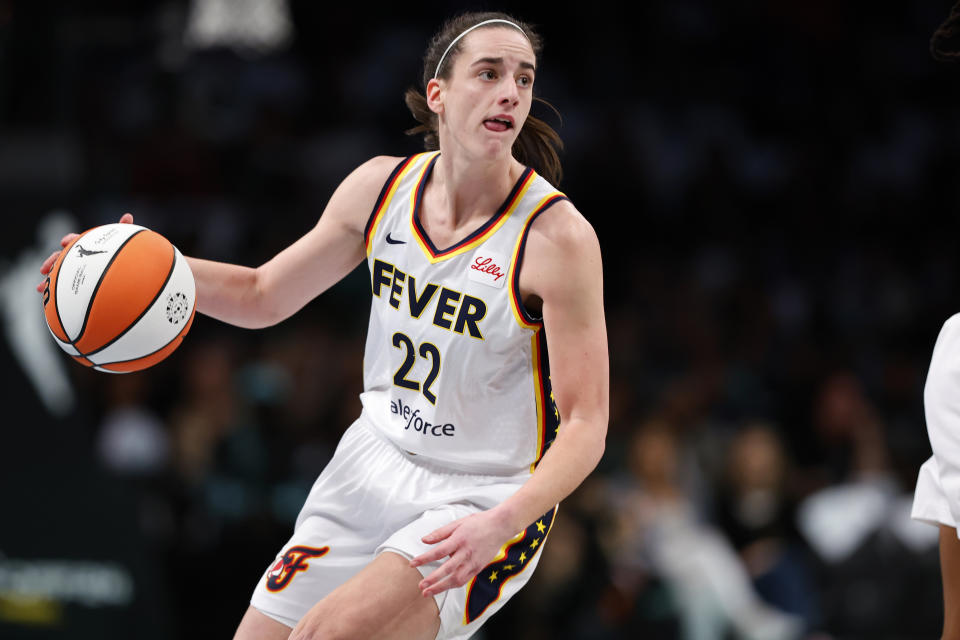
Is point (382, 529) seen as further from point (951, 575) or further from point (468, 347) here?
point (951, 575)

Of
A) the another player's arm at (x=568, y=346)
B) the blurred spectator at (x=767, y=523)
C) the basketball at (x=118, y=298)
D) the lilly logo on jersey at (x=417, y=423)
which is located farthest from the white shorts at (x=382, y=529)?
the blurred spectator at (x=767, y=523)

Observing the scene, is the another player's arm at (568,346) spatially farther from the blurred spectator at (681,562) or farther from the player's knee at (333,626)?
the blurred spectator at (681,562)

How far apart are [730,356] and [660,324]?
25.6 inches

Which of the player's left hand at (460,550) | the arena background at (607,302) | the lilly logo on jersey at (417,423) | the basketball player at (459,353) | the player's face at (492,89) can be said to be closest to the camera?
the player's left hand at (460,550)

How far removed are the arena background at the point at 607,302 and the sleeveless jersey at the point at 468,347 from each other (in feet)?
14.0

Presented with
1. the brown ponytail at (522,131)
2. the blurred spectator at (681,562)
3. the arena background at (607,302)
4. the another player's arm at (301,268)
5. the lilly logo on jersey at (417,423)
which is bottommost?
the blurred spectator at (681,562)

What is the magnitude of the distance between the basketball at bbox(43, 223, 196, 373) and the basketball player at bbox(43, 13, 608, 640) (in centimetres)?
29

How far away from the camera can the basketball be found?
389 centimetres

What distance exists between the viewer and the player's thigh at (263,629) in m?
3.94

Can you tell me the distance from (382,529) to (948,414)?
1725mm

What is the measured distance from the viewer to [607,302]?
10625mm

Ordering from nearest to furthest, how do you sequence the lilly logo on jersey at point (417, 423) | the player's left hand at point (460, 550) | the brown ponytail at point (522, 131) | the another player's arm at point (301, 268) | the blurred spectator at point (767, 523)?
the player's left hand at point (460, 550) < the lilly logo on jersey at point (417, 423) < the brown ponytail at point (522, 131) < the another player's arm at point (301, 268) < the blurred spectator at point (767, 523)

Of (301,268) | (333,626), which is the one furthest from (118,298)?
(333,626)

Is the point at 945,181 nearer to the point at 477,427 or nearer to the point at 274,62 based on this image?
the point at 274,62
